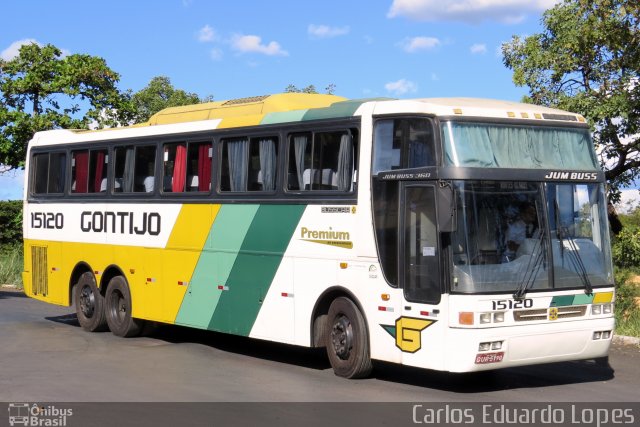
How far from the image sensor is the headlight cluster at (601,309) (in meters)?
11.6

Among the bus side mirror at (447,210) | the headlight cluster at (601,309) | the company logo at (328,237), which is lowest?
the headlight cluster at (601,309)

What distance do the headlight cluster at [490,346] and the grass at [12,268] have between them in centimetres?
2033

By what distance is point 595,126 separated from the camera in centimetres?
2031

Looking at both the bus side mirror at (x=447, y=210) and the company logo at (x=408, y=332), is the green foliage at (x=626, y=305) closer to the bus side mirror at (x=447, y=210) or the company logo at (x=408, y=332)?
the company logo at (x=408, y=332)

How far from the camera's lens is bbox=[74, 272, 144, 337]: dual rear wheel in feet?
55.6

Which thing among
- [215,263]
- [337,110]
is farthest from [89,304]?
[337,110]

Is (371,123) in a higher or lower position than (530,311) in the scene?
higher

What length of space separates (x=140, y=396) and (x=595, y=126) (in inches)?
498

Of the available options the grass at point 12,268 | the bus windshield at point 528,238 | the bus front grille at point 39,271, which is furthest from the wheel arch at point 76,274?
the grass at point 12,268

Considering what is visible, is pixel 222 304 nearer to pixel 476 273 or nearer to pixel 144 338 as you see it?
pixel 144 338

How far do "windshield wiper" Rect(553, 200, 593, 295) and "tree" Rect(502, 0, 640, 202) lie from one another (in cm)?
843

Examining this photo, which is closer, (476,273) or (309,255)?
(476,273)
